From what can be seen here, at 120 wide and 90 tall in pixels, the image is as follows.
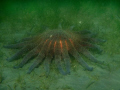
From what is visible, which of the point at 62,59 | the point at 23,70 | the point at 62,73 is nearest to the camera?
the point at 62,73

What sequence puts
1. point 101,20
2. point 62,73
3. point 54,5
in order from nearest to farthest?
point 62,73 → point 101,20 → point 54,5

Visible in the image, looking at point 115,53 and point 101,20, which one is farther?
point 101,20

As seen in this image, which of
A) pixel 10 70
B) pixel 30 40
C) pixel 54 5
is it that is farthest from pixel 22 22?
pixel 10 70

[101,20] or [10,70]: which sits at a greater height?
[101,20]

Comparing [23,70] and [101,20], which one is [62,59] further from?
[101,20]

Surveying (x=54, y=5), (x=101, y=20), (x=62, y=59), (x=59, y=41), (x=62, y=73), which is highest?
(x=54, y=5)

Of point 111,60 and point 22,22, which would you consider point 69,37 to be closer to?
point 111,60

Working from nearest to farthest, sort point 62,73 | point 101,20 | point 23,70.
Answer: point 62,73
point 23,70
point 101,20

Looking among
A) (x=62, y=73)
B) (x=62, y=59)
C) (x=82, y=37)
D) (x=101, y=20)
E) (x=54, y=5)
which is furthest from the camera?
(x=54, y=5)

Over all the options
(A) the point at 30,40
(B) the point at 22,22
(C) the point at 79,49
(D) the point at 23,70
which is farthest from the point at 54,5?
(D) the point at 23,70
